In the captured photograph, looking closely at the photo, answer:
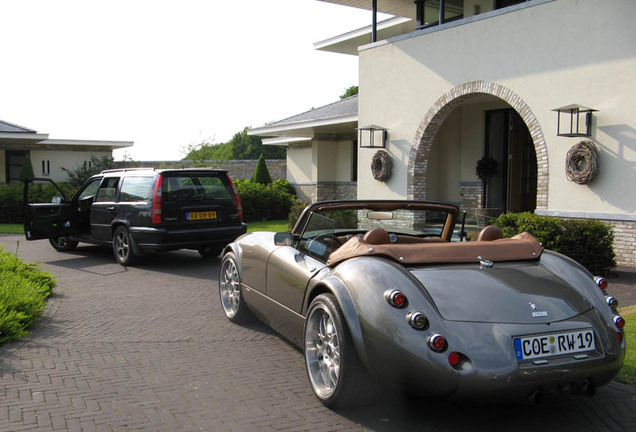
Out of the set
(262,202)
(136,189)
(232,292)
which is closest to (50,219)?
(136,189)

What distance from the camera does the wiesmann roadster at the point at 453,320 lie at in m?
3.26

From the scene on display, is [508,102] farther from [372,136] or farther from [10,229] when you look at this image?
[10,229]

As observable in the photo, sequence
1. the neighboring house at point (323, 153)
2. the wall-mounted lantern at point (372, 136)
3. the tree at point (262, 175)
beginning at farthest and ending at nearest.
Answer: the tree at point (262, 175) → the neighboring house at point (323, 153) → the wall-mounted lantern at point (372, 136)

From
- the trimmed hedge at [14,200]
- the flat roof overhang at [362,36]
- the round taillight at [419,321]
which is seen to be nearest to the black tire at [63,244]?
the trimmed hedge at [14,200]

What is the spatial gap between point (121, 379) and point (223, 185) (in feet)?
20.9

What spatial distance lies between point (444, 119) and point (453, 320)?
39.0 ft

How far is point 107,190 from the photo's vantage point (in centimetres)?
1110

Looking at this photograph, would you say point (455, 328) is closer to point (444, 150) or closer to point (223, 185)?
point (223, 185)

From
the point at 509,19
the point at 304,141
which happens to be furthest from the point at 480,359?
the point at 304,141

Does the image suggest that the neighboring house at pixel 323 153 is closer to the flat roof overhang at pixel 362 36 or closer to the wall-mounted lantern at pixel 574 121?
the flat roof overhang at pixel 362 36

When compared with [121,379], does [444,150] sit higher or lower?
higher

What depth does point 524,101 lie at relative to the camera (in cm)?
1205

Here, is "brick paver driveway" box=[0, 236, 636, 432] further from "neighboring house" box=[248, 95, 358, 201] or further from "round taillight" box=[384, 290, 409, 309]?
"neighboring house" box=[248, 95, 358, 201]

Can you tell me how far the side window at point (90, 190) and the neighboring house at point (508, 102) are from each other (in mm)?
7546
